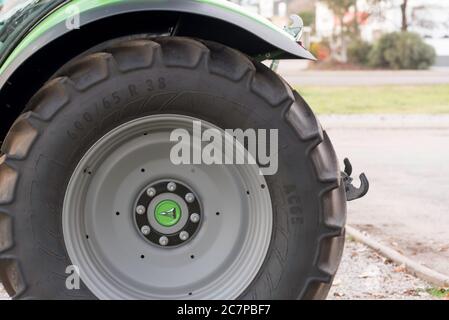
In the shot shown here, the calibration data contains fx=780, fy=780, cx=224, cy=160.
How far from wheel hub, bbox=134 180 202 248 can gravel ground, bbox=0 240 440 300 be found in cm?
178

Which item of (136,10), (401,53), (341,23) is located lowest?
(136,10)

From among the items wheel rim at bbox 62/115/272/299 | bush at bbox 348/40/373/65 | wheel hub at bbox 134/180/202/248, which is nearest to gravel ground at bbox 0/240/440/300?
wheel rim at bbox 62/115/272/299

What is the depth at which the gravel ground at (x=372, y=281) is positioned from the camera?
194 inches

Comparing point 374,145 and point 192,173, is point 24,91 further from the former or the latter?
point 374,145

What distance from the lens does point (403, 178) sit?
9164mm

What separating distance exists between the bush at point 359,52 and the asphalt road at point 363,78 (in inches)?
126

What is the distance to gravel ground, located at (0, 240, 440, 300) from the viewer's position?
492cm

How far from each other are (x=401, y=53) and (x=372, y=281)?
87.6ft

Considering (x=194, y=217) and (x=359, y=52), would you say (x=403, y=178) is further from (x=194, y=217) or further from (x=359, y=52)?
(x=359, y=52)

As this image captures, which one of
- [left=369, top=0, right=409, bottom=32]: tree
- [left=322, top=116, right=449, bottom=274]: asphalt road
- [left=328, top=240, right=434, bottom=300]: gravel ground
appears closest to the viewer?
[left=328, top=240, right=434, bottom=300]: gravel ground

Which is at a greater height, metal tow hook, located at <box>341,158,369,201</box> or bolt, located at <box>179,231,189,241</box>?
metal tow hook, located at <box>341,158,369,201</box>

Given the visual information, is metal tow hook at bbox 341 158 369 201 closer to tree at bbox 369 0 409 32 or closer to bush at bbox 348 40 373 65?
bush at bbox 348 40 373 65

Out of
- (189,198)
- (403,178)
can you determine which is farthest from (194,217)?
(403,178)
